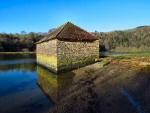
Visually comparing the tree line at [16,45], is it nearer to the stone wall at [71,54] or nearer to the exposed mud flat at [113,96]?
the stone wall at [71,54]

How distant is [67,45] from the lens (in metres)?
25.7

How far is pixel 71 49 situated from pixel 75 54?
0.89 meters

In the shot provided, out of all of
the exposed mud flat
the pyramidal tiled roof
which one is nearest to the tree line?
the pyramidal tiled roof

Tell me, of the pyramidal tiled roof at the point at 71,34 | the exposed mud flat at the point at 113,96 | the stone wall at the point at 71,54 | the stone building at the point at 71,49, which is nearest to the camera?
the exposed mud flat at the point at 113,96

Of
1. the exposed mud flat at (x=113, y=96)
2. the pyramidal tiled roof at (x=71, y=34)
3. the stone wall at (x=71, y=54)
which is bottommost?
the exposed mud flat at (x=113, y=96)

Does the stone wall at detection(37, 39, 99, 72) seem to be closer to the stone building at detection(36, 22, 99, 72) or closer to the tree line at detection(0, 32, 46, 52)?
the stone building at detection(36, 22, 99, 72)

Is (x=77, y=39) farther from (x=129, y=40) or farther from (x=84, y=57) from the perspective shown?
(x=129, y=40)

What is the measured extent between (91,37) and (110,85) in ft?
46.7

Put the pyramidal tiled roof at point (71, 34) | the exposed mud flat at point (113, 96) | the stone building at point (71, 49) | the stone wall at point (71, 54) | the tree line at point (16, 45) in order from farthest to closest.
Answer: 1. the tree line at point (16, 45)
2. the pyramidal tiled roof at point (71, 34)
3. the stone building at point (71, 49)
4. the stone wall at point (71, 54)
5. the exposed mud flat at point (113, 96)

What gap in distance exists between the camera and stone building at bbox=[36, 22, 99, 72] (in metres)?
24.7

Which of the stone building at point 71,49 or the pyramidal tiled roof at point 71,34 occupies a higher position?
the pyramidal tiled roof at point 71,34

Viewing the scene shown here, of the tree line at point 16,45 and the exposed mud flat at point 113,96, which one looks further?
the tree line at point 16,45

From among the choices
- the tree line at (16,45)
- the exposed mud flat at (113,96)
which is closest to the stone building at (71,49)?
the exposed mud flat at (113,96)

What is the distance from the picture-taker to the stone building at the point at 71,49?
24.7m
